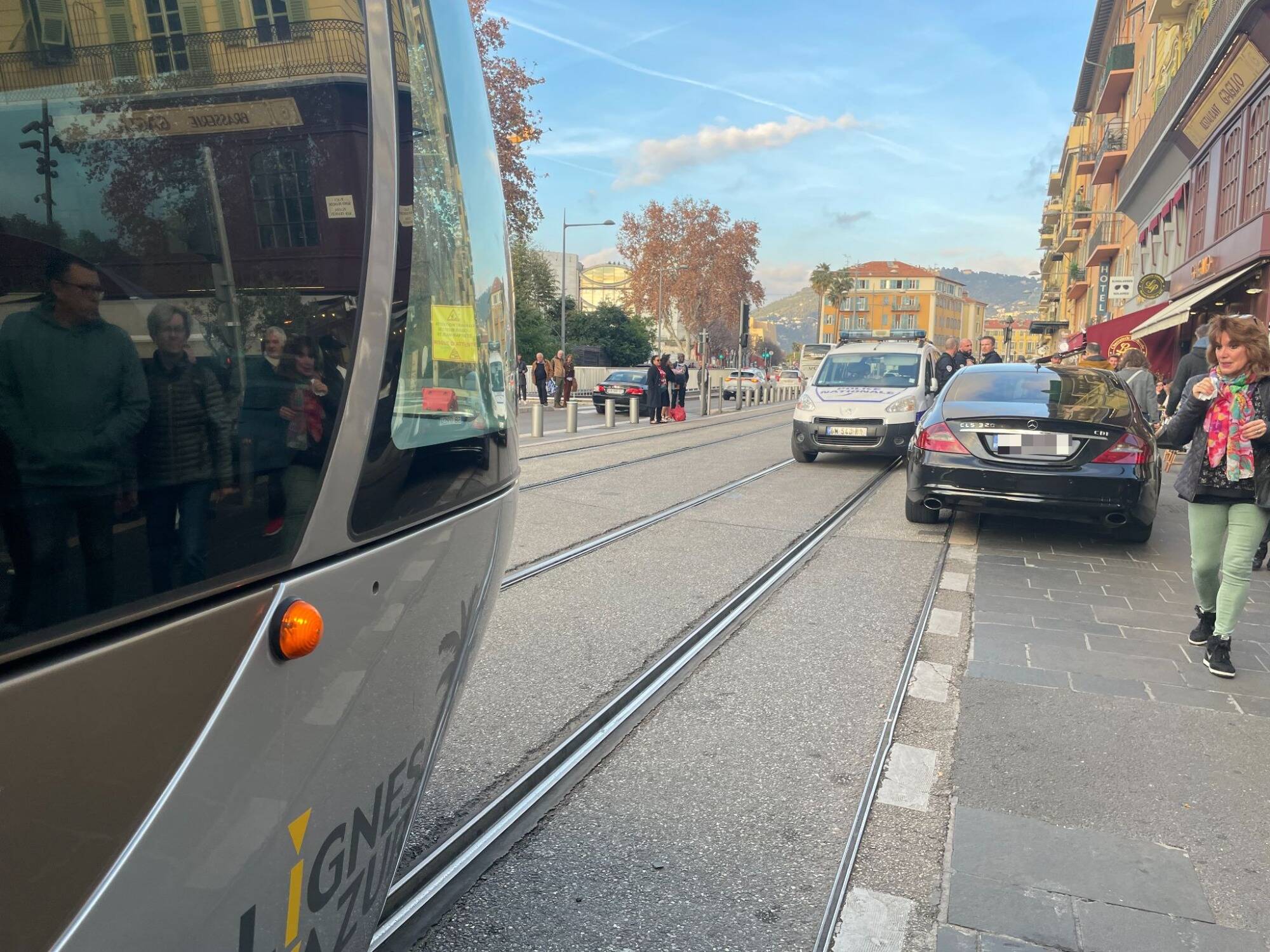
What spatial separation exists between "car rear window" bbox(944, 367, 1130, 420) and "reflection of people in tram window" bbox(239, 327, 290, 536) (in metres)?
7.08

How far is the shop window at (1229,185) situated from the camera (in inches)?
740

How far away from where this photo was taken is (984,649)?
4934 mm

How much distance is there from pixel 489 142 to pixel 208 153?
1.13 meters

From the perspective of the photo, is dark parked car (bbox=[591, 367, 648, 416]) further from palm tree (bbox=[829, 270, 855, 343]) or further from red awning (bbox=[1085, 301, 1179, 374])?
palm tree (bbox=[829, 270, 855, 343])

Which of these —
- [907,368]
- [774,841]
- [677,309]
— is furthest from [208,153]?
[677,309]

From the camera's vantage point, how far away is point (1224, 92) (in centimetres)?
1927

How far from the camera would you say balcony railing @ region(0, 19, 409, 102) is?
1.01 meters

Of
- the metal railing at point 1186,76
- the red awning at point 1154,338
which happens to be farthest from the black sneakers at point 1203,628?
the red awning at point 1154,338

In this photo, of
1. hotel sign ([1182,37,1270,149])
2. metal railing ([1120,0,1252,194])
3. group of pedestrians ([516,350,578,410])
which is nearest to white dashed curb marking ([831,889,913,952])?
metal railing ([1120,0,1252,194])

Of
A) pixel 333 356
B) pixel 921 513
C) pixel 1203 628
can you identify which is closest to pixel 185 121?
pixel 333 356

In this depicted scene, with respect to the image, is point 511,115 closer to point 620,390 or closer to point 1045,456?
point 620,390

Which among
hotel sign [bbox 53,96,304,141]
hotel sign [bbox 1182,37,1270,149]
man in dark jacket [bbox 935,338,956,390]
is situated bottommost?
man in dark jacket [bbox 935,338,956,390]

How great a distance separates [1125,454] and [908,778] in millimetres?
4689

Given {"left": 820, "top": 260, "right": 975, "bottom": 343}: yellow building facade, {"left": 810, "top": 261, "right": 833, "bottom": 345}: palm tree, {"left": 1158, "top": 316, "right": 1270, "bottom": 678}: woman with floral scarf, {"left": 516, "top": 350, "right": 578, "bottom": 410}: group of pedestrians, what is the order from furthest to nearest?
{"left": 820, "top": 260, "right": 975, "bottom": 343}: yellow building facade → {"left": 810, "top": 261, "right": 833, "bottom": 345}: palm tree → {"left": 516, "top": 350, "right": 578, "bottom": 410}: group of pedestrians → {"left": 1158, "top": 316, "right": 1270, "bottom": 678}: woman with floral scarf
